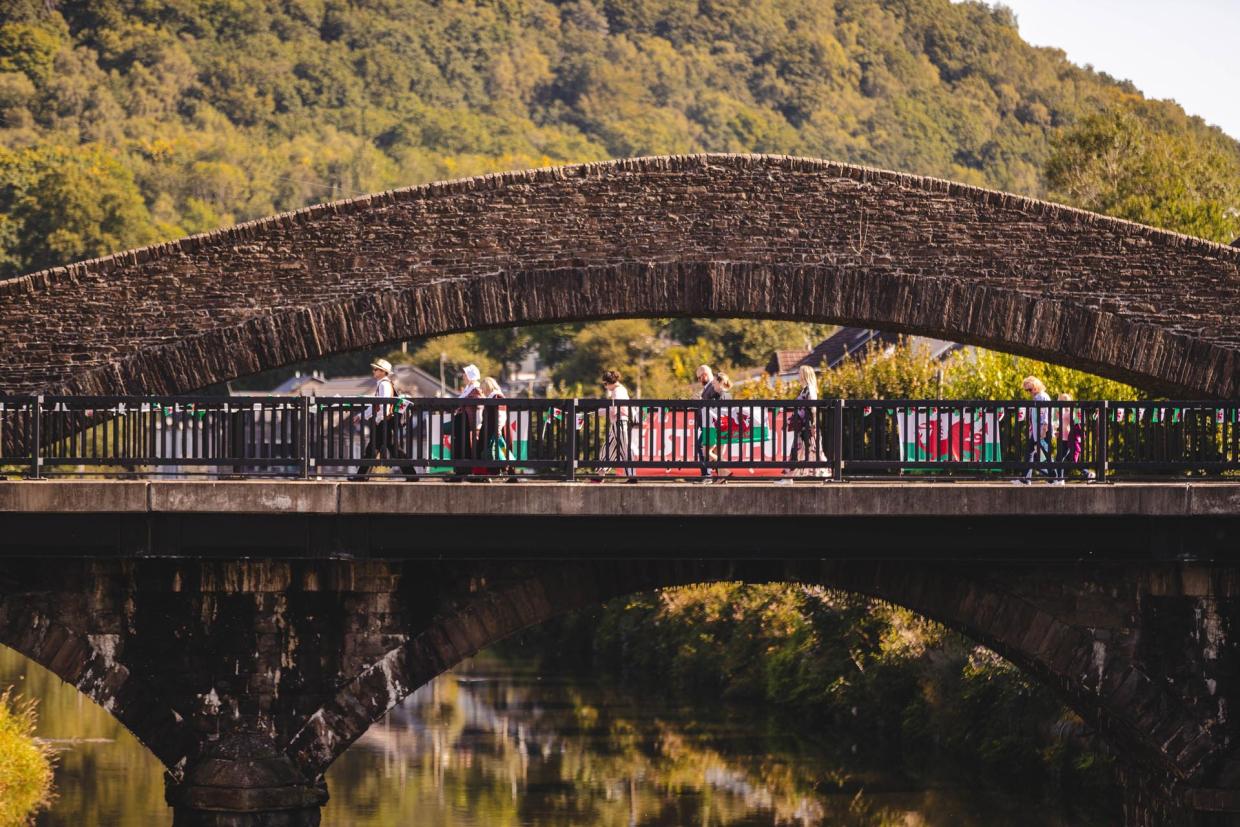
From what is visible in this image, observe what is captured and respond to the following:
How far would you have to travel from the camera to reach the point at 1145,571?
1852 cm

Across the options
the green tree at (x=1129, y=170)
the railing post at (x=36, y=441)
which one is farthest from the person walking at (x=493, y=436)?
the green tree at (x=1129, y=170)

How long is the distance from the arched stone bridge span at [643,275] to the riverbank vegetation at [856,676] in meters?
7.26

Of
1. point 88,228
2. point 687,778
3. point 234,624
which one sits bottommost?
point 687,778

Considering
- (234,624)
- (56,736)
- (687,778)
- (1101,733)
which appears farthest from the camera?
(56,736)

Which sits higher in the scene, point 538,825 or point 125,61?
point 125,61

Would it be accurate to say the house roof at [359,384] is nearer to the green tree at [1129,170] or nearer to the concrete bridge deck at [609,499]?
the green tree at [1129,170]

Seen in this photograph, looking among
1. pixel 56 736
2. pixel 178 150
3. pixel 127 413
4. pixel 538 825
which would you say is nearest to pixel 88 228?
pixel 178 150

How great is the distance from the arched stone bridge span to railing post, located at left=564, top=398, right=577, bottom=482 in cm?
371

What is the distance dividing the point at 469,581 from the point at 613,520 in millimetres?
1417

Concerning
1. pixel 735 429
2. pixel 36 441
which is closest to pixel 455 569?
pixel 735 429

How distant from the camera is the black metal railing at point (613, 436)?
59.3 ft

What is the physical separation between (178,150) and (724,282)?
11537 centimetres

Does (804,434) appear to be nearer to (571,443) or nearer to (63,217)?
(571,443)

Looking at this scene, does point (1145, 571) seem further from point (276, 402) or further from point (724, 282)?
point (276, 402)
